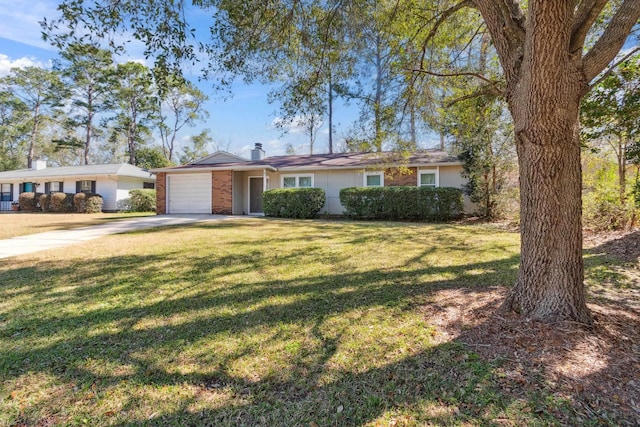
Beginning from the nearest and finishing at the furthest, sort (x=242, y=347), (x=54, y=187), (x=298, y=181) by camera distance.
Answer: (x=242, y=347) < (x=298, y=181) < (x=54, y=187)

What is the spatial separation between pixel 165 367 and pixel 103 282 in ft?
8.94

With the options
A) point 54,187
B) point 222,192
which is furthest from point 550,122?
point 54,187

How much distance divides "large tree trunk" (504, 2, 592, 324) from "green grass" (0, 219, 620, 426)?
1023mm

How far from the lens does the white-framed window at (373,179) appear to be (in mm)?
14519

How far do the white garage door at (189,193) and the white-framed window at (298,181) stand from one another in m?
4.07

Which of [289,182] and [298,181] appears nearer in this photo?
[298,181]

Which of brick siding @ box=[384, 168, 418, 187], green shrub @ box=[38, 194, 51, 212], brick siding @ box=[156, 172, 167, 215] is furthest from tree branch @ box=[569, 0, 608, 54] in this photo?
green shrub @ box=[38, 194, 51, 212]

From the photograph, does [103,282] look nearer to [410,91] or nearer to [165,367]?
[165,367]

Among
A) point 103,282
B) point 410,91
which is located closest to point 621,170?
point 410,91

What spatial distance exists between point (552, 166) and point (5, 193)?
3571 centimetres

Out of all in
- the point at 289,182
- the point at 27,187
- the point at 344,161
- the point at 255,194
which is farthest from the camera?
the point at 27,187

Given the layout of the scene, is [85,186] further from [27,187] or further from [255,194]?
[255,194]

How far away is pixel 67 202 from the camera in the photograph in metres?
20.3

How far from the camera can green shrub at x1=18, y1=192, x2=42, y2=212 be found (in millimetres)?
21734
